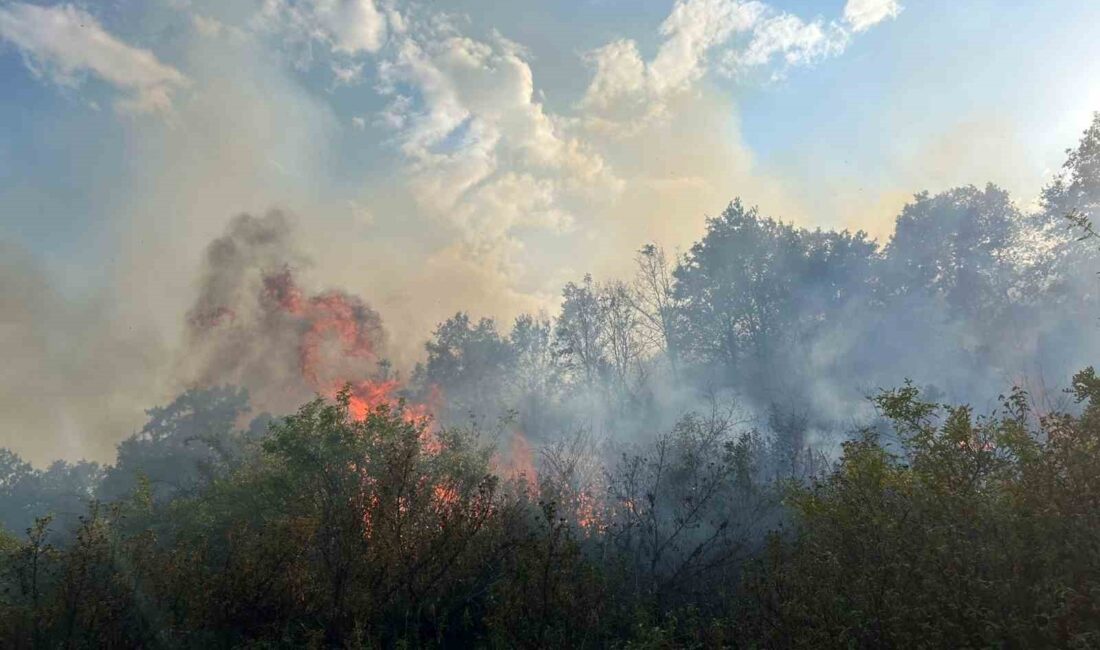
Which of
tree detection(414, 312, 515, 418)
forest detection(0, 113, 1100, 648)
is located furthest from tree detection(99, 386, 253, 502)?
tree detection(414, 312, 515, 418)

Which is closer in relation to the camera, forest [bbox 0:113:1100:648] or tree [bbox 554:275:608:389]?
forest [bbox 0:113:1100:648]

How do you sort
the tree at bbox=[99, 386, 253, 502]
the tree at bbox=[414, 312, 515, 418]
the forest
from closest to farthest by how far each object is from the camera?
1. the forest
2. the tree at bbox=[99, 386, 253, 502]
3. the tree at bbox=[414, 312, 515, 418]

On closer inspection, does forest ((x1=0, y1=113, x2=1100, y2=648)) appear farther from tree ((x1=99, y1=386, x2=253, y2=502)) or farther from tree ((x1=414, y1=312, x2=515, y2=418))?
tree ((x1=414, y1=312, x2=515, y2=418))

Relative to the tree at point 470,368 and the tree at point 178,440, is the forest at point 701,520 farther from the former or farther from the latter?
the tree at point 470,368

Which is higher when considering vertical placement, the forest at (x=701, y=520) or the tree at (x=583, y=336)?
the tree at (x=583, y=336)

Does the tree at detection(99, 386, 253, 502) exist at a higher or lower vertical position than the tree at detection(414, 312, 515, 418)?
lower

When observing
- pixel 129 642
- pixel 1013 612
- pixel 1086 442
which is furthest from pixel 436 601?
pixel 1086 442

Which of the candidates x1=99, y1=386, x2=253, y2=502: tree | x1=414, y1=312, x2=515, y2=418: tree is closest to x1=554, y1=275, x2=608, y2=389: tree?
x1=414, y1=312, x2=515, y2=418: tree

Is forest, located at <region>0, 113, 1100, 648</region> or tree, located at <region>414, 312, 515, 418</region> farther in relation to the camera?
tree, located at <region>414, 312, 515, 418</region>

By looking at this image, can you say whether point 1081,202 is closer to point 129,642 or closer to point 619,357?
point 619,357

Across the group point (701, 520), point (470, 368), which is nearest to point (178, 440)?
point (470, 368)

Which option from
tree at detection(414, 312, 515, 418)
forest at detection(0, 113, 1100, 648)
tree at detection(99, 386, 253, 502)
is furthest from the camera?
tree at detection(414, 312, 515, 418)

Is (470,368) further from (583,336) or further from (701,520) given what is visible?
(701,520)

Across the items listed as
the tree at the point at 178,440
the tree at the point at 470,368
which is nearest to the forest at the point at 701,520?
the tree at the point at 178,440
